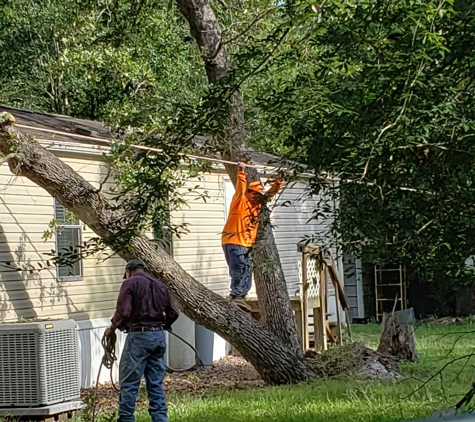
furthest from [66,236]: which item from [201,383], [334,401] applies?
[334,401]

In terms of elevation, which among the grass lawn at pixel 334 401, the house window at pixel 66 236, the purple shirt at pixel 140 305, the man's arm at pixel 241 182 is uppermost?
the man's arm at pixel 241 182

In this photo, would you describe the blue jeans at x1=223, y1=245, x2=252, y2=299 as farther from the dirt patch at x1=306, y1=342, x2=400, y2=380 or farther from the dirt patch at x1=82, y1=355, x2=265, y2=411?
the dirt patch at x1=306, y1=342, x2=400, y2=380

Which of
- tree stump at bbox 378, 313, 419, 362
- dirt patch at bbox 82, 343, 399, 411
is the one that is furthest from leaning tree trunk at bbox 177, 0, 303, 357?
tree stump at bbox 378, 313, 419, 362

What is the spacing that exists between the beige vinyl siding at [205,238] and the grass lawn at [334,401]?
4.49 m

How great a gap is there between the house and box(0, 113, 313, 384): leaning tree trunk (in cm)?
41

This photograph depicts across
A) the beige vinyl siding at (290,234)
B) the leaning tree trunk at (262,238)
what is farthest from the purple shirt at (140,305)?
the beige vinyl siding at (290,234)

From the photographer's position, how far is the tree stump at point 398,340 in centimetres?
1206

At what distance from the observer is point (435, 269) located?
5.65 meters

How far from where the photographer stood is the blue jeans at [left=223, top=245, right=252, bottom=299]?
37.3 ft

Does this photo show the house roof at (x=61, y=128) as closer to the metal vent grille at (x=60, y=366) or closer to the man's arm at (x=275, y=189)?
the metal vent grille at (x=60, y=366)

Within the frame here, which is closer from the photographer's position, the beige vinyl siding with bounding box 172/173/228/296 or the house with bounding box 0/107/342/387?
the house with bounding box 0/107/342/387

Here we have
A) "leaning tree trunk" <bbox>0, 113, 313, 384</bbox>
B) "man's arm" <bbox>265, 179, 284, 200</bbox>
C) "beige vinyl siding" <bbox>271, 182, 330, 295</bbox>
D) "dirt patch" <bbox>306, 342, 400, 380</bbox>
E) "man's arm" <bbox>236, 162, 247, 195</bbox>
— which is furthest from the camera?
"beige vinyl siding" <bbox>271, 182, 330, 295</bbox>

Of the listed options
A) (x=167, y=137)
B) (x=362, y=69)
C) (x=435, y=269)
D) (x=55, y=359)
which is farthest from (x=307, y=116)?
(x=55, y=359)

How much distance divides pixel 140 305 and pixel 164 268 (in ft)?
7.33
